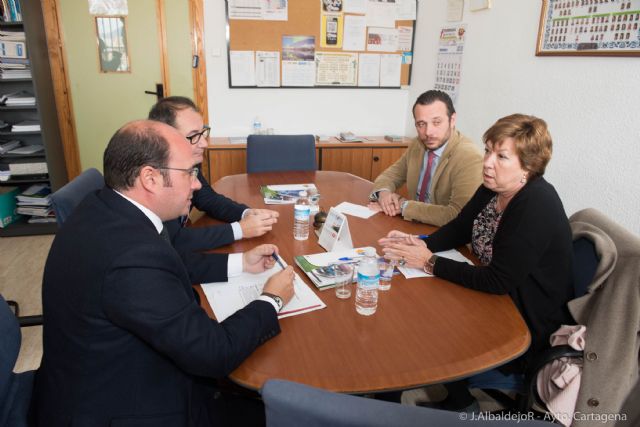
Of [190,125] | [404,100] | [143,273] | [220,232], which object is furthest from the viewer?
[404,100]

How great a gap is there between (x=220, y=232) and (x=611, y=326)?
4.57ft

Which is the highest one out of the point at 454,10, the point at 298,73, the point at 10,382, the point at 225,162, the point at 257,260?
the point at 454,10

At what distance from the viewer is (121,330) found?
103cm

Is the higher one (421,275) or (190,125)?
(190,125)

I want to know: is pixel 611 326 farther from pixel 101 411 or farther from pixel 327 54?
pixel 327 54

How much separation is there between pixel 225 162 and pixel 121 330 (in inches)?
121

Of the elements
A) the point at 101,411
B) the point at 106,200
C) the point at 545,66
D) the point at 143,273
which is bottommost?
the point at 101,411

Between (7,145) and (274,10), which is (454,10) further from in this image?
(7,145)

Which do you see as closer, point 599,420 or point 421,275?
point 599,420

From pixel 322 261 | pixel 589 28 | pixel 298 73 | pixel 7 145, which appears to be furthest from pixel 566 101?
pixel 7 145

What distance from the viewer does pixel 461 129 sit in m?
3.70

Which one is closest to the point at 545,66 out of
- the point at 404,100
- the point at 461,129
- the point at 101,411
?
the point at 461,129

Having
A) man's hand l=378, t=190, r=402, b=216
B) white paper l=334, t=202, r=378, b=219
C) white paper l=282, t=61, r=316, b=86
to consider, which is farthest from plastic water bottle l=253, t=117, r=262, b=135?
man's hand l=378, t=190, r=402, b=216

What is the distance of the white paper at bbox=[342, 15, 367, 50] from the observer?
420 centimetres
